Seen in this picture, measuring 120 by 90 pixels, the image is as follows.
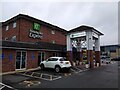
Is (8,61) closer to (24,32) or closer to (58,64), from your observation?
(58,64)

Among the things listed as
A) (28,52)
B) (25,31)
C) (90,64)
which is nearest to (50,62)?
(28,52)

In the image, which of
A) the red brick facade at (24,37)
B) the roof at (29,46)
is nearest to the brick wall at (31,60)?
the red brick facade at (24,37)

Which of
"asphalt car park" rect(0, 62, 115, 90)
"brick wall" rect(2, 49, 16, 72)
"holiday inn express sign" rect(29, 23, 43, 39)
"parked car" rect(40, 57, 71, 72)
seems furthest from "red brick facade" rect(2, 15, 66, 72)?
"parked car" rect(40, 57, 71, 72)

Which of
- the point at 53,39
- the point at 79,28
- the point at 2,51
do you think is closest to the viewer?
the point at 2,51

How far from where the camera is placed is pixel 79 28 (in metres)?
21.8

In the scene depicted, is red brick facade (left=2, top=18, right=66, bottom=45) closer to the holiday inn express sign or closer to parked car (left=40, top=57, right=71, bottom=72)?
the holiday inn express sign

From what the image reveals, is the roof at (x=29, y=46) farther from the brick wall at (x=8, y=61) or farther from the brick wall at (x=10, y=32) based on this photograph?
the brick wall at (x=10, y=32)

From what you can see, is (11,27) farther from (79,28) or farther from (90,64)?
(90,64)

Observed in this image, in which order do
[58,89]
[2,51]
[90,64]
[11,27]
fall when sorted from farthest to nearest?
[11,27]
[90,64]
[2,51]
[58,89]

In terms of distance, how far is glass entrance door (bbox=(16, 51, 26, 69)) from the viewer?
16311 millimetres

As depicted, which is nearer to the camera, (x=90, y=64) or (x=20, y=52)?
(x=20, y=52)

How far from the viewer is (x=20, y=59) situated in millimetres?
16578

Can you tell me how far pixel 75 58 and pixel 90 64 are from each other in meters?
4.72

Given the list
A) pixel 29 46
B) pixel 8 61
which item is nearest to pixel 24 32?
pixel 29 46
